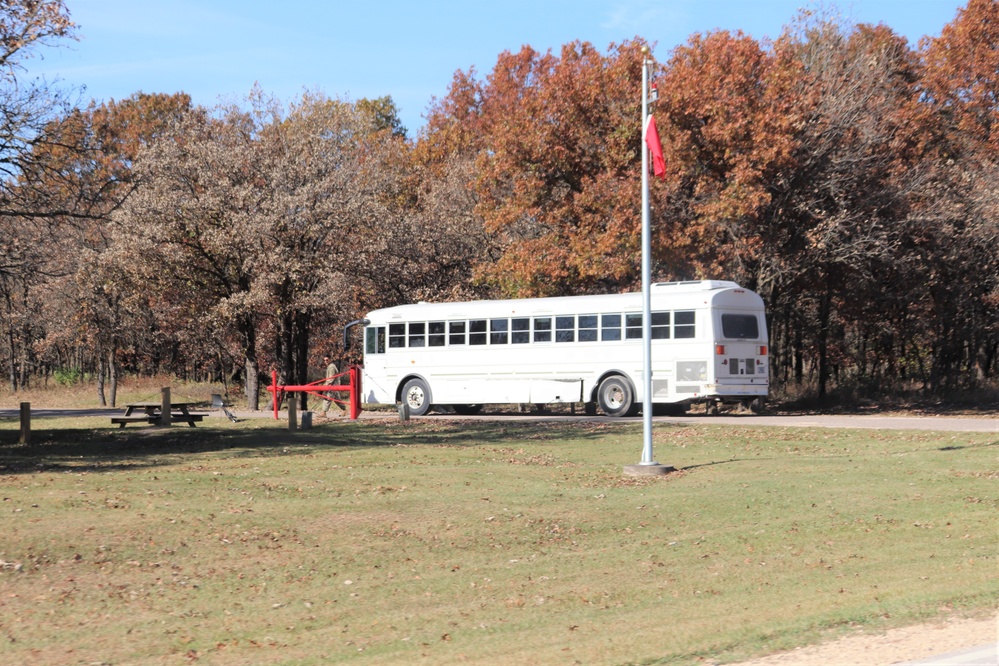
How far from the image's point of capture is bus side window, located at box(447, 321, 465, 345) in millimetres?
33406

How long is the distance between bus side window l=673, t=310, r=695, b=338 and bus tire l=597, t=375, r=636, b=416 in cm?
210

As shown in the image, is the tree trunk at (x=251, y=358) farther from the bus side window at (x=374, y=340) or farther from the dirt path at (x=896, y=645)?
the dirt path at (x=896, y=645)

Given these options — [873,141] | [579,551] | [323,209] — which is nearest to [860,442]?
[579,551]

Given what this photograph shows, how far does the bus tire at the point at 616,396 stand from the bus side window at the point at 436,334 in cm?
544

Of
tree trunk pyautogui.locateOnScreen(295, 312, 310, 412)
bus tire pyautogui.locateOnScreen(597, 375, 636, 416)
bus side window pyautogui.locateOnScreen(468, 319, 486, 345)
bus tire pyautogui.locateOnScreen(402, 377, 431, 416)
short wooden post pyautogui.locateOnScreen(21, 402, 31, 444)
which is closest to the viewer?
short wooden post pyautogui.locateOnScreen(21, 402, 31, 444)

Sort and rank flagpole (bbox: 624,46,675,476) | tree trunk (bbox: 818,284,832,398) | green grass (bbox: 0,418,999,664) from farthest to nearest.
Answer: tree trunk (bbox: 818,284,832,398) < flagpole (bbox: 624,46,675,476) < green grass (bbox: 0,418,999,664)

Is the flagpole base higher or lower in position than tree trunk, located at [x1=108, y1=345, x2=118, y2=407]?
lower

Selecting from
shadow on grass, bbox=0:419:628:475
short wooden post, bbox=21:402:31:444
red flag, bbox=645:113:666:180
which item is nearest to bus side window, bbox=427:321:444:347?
shadow on grass, bbox=0:419:628:475

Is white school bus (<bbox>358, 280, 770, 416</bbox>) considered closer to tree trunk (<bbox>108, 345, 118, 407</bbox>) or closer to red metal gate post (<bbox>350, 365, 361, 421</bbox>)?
red metal gate post (<bbox>350, 365, 361, 421</bbox>)

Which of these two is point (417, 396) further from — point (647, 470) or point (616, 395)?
point (647, 470)

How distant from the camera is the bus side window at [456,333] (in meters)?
33.4

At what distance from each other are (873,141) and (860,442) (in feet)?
48.6

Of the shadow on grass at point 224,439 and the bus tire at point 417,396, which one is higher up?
the bus tire at point 417,396

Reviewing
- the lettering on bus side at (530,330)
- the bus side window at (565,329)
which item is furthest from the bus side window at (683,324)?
the bus side window at (565,329)
